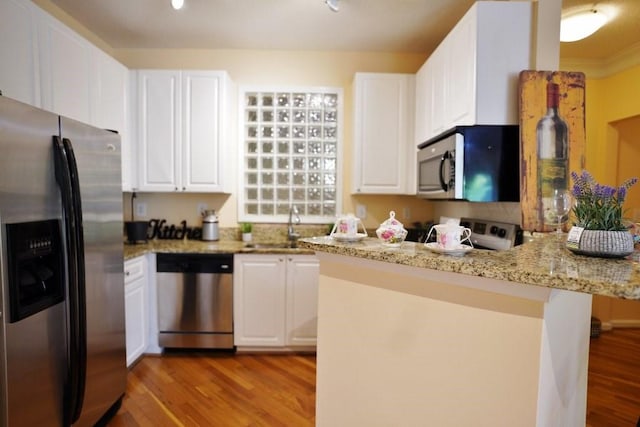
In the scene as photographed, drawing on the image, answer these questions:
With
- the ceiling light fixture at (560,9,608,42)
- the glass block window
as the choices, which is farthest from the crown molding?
the glass block window

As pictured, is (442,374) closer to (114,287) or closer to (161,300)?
(114,287)

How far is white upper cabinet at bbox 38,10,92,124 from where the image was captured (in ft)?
5.88

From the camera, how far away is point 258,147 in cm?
304

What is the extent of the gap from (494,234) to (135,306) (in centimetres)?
247

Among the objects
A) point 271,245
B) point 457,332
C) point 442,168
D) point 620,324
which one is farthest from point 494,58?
point 620,324

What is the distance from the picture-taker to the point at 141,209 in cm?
306

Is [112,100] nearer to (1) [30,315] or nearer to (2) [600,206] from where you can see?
(1) [30,315]

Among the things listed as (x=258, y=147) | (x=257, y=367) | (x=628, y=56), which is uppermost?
(x=628, y=56)

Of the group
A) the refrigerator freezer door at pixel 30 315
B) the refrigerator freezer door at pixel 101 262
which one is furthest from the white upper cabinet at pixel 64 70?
the refrigerator freezer door at pixel 30 315

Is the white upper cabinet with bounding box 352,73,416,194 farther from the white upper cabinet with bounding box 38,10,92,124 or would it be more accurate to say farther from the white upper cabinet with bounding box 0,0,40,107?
the white upper cabinet with bounding box 0,0,40,107

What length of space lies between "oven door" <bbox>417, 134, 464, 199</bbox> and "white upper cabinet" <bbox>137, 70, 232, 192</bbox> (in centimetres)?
166

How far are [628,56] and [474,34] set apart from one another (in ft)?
6.28

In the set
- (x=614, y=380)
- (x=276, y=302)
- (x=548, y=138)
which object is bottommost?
(x=614, y=380)

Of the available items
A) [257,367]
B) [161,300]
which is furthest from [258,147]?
[257,367]
